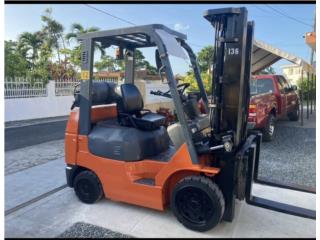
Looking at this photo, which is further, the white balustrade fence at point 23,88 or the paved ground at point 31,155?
the white balustrade fence at point 23,88

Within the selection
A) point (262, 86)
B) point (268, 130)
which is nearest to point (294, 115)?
point (262, 86)

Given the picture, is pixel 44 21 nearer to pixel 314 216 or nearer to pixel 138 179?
pixel 138 179

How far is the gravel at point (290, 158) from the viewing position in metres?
5.00

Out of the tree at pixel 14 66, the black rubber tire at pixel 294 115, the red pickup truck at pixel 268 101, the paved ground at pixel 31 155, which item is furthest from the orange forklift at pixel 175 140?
the tree at pixel 14 66

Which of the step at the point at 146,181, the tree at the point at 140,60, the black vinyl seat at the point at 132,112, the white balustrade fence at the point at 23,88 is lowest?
the step at the point at 146,181

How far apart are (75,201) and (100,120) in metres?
1.15

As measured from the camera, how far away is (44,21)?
1897cm

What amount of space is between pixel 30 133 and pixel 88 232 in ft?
21.9

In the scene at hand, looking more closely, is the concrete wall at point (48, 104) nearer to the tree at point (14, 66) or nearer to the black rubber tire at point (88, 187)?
the tree at point (14, 66)

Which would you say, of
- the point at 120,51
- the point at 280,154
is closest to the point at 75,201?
the point at 120,51

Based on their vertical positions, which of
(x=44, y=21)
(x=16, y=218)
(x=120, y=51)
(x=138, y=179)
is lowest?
(x=16, y=218)

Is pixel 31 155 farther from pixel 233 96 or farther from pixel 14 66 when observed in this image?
pixel 14 66

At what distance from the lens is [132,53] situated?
444 centimetres

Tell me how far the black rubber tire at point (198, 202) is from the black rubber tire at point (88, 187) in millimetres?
1063
